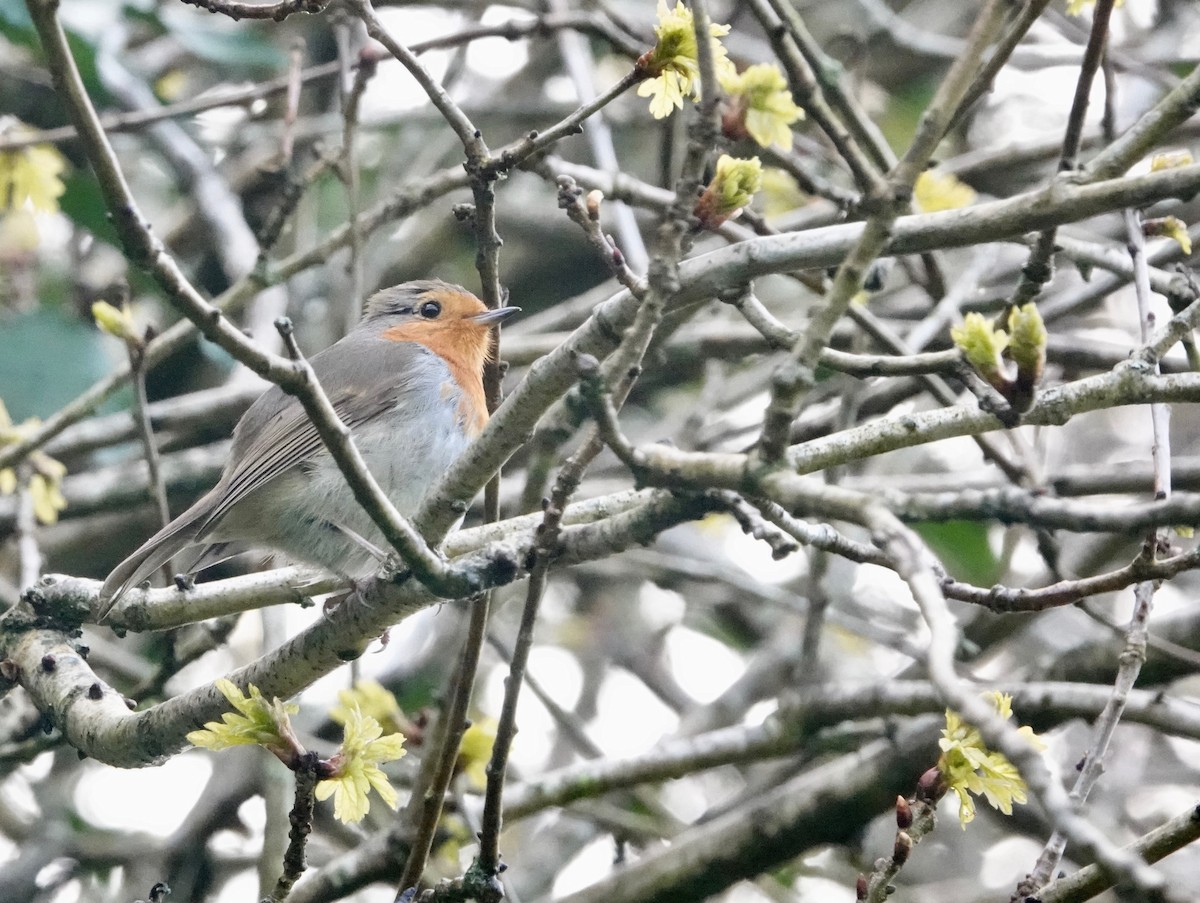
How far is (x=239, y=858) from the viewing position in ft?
17.3

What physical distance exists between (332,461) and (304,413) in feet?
1.06

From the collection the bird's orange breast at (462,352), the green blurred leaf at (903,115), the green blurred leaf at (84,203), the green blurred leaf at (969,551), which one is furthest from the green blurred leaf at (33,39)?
the green blurred leaf at (969,551)

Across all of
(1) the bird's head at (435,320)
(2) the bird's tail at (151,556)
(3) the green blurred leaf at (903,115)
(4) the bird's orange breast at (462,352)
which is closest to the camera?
(2) the bird's tail at (151,556)

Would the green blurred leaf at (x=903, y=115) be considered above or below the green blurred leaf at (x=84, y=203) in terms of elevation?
above

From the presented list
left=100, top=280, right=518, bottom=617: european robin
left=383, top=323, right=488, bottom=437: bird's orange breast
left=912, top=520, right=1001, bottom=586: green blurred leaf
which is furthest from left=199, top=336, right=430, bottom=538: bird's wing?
left=912, top=520, right=1001, bottom=586: green blurred leaf

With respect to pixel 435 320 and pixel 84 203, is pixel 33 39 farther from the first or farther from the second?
pixel 435 320

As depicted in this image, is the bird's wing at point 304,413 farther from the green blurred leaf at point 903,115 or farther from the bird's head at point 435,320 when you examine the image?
the green blurred leaf at point 903,115

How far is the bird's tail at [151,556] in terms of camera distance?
3318 millimetres

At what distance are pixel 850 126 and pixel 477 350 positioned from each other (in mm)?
1806

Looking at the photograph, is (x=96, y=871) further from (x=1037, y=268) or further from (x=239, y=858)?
(x=1037, y=268)

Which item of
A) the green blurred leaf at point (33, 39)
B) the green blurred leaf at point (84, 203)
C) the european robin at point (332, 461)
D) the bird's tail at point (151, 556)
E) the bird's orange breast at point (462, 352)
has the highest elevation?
the green blurred leaf at point (33, 39)

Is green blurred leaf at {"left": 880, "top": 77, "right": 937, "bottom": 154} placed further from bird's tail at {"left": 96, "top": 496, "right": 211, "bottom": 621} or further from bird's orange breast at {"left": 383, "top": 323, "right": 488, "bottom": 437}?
bird's tail at {"left": 96, "top": 496, "right": 211, "bottom": 621}

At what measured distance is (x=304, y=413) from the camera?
3883mm

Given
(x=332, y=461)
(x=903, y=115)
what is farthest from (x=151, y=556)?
(x=903, y=115)
